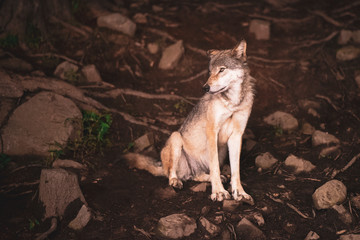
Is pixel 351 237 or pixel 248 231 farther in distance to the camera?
pixel 248 231

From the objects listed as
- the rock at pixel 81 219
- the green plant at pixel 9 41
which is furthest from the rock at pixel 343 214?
the green plant at pixel 9 41

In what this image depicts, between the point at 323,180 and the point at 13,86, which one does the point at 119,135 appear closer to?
the point at 13,86

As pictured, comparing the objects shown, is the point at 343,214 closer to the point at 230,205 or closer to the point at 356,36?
the point at 230,205

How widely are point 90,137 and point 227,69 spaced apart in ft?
10.7

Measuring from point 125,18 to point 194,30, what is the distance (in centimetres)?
225

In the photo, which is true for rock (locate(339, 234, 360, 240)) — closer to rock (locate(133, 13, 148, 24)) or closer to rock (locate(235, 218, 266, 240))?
rock (locate(235, 218, 266, 240))

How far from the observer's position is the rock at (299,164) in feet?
19.3

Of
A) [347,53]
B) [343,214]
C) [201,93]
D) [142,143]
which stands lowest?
[142,143]

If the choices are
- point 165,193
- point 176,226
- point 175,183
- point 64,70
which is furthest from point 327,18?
point 176,226

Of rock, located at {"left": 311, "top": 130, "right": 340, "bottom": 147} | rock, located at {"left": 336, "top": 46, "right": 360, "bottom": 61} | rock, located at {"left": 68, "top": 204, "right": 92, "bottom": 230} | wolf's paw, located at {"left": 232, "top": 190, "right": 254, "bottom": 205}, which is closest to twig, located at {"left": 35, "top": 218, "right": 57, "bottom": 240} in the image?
rock, located at {"left": 68, "top": 204, "right": 92, "bottom": 230}

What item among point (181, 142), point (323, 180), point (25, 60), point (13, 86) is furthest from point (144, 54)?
point (323, 180)

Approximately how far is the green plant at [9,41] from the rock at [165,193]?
18.7ft

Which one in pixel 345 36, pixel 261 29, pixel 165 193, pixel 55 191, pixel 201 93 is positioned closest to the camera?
pixel 55 191

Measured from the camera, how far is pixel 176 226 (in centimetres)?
441
